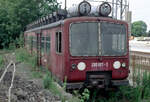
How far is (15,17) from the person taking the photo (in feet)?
86.9

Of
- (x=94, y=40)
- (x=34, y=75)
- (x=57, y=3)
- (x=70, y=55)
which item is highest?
(x=57, y=3)

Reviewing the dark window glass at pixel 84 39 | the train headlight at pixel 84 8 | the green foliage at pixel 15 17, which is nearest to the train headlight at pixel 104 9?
the train headlight at pixel 84 8

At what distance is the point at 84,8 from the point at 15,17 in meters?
20.7

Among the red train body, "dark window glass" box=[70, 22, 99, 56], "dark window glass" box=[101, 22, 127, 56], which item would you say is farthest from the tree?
"dark window glass" box=[70, 22, 99, 56]

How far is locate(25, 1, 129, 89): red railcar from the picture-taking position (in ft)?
21.7

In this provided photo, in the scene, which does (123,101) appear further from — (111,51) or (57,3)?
(57,3)

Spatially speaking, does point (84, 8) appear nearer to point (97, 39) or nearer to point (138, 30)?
point (97, 39)

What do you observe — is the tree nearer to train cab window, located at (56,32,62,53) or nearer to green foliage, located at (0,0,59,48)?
green foliage, located at (0,0,59,48)

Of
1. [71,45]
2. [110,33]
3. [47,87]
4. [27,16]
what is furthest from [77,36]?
[27,16]

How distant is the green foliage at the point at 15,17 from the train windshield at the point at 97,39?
20.5 m

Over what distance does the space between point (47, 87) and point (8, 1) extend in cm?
2472

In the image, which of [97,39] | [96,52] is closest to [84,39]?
[97,39]

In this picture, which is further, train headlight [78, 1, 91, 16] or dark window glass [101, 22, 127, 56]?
train headlight [78, 1, 91, 16]

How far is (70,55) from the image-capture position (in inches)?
260
